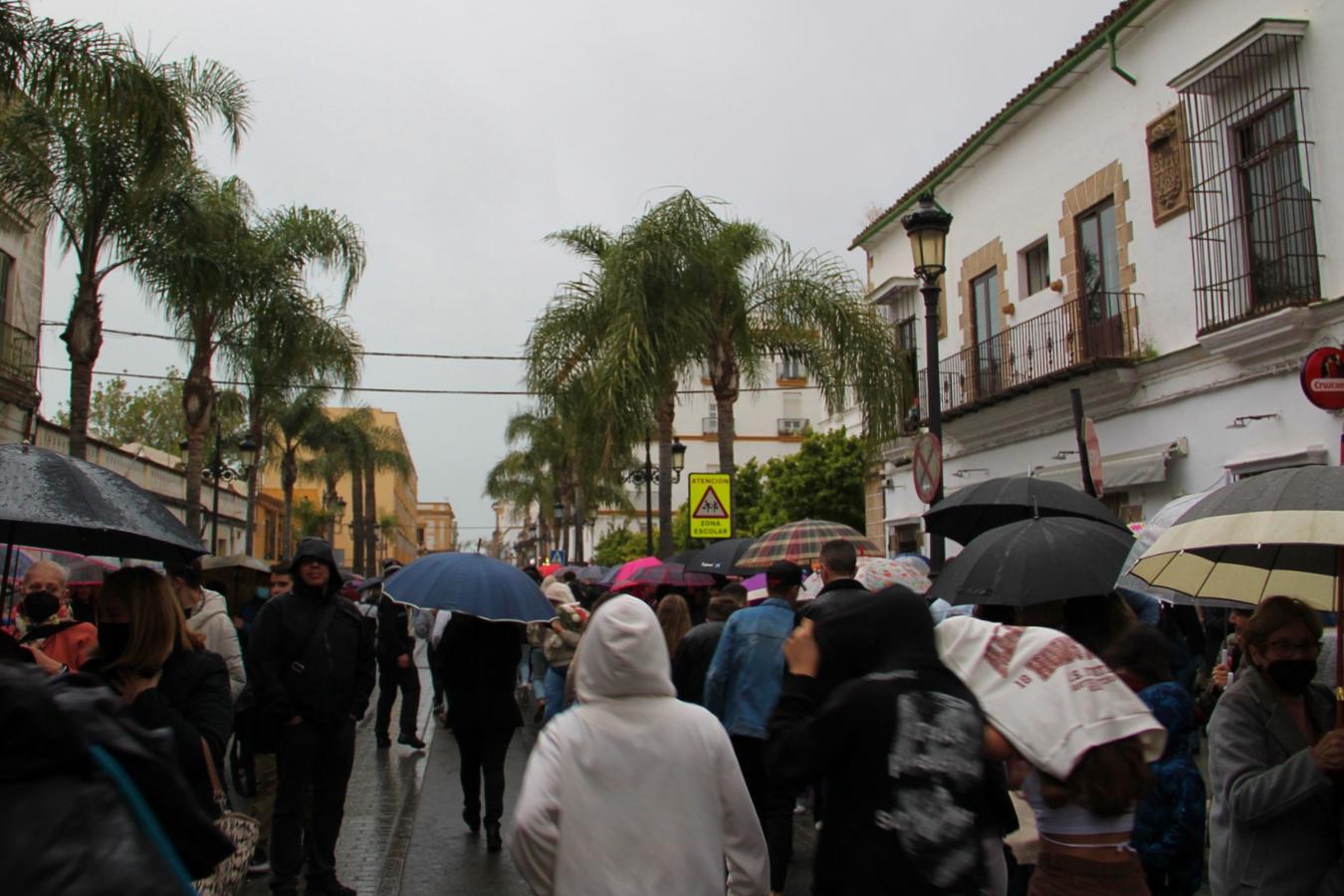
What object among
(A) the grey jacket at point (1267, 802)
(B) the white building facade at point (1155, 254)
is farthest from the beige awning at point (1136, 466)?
(A) the grey jacket at point (1267, 802)

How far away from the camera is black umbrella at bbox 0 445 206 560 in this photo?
4.73m

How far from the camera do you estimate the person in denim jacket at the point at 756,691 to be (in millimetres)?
6781

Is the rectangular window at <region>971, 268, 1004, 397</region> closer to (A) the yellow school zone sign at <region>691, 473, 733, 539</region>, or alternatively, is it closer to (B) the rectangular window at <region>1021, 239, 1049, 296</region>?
(B) the rectangular window at <region>1021, 239, 1049, 296</region>

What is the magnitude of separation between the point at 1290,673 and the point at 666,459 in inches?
667

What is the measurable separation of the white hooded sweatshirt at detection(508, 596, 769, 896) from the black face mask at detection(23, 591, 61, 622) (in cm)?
554

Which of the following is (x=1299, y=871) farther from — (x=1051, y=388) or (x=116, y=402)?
(x=116, y=402)

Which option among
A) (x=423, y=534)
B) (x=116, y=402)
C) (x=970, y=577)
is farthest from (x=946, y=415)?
(x=423, y=534)

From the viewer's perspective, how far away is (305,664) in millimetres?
6730

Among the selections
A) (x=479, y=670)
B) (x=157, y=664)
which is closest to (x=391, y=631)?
(x=479, y=670)

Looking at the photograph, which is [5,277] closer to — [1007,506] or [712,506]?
[712,506]

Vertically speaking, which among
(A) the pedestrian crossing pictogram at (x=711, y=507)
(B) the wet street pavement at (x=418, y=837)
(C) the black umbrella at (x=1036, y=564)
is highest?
(A) the pedestrian crossing pictogram at (x=711, y=507)

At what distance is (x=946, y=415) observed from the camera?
2066 cm

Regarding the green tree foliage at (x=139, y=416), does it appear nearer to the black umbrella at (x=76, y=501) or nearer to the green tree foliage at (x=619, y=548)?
the green tree foliage at (x=619, y=548)

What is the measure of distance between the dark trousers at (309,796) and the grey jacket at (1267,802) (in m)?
4.63
